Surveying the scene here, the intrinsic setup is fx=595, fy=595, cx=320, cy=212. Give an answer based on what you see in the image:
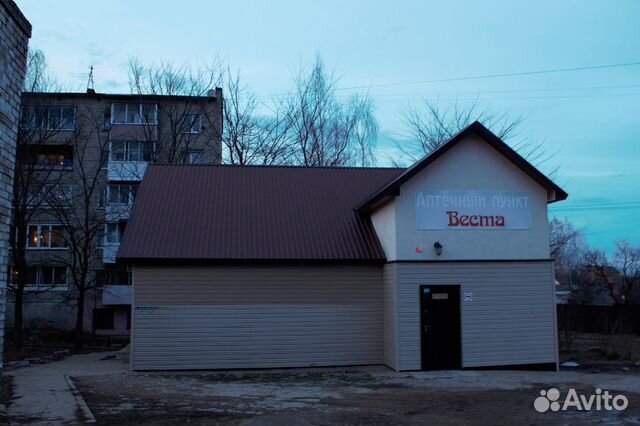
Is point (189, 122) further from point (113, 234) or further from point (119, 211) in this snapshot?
point (113, 234)

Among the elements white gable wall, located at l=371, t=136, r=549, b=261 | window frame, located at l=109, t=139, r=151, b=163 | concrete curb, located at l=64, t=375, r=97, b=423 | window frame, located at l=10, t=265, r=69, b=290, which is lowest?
concrete curb, located at l=64, t=375, r=97, b=423

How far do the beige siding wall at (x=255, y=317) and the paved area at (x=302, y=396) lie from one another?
625 millimetres

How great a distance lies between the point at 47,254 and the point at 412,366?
31.5 meters

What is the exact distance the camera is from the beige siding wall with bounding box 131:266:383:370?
15.6 meters

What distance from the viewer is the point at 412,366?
15.3m

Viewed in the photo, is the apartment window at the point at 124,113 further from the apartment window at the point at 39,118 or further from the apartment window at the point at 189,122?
the apartment window at the point at 39,118

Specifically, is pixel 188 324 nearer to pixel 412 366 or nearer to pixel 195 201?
pixel 195 201

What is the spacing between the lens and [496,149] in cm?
1653

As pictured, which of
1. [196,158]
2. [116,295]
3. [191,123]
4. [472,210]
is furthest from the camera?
[116,295]

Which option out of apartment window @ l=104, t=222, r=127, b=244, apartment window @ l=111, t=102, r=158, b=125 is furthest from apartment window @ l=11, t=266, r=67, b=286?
apartment window @ l=111, t=102, r=158, b=125

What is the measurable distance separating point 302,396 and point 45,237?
3378 centimetres

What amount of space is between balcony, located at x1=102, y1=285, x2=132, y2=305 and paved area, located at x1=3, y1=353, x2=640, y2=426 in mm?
23037

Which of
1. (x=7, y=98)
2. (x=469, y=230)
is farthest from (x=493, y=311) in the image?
(x=7, y=98)

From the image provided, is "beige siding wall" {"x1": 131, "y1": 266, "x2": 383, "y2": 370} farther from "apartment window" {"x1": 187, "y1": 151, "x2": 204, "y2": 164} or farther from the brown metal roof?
"apartment window" {"x1": 187, "y1": 151, "x2": 204, "y2": 164}
